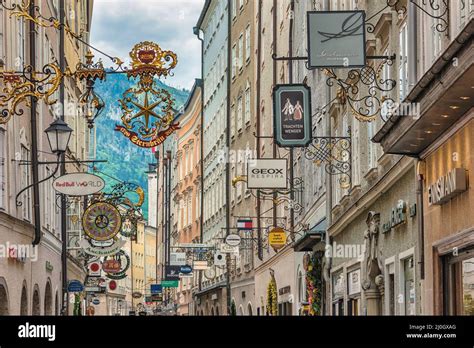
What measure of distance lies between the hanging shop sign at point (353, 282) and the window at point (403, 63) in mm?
7107

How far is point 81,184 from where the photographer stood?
2456 cm

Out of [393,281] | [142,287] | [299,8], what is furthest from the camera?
[142,287]

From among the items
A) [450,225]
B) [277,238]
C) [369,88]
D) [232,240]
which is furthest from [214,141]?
[450,225]

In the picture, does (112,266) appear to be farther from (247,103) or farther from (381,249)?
(381,249)

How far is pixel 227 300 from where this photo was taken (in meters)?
54.8

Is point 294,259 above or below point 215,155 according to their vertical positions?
below

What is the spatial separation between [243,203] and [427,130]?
116 feet

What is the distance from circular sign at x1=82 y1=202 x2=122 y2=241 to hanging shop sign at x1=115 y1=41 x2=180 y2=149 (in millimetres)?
9548

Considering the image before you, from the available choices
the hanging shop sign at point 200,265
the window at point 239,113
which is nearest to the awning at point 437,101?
the window at point 239,113

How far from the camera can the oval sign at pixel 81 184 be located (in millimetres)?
24438

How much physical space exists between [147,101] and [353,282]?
7623 mm
